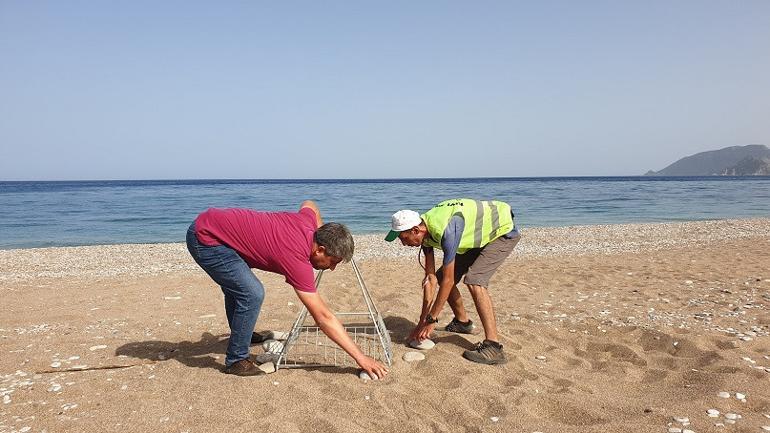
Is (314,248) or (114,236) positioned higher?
(314,248)

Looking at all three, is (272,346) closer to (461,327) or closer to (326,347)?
(326,347)

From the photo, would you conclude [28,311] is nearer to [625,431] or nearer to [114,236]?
[625,431]

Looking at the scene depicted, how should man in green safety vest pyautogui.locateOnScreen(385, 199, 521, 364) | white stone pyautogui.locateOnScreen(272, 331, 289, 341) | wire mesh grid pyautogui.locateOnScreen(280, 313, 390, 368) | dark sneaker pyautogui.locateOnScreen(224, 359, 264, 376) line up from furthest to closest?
white stone pyautogui.locateOnScreen(272, 331, 289, 341) < wire mesh grid pyautogui.locateOnScreen(280, 313, 390, 368) < man in green safety vest pyautogui.locateOnScreen(385, 199, 521, 364) < dark sneaker pyautogui.locateOnScreen(224, 359, 264, 376)

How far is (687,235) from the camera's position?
50.4 ft

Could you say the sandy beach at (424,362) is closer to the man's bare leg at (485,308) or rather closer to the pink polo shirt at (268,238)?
the man's bare leg at (485,308)

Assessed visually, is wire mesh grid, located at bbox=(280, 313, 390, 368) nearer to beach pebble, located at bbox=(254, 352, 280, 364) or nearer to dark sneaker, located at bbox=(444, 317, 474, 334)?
beach pebble, located at bbox=(254, 352, 280, 364)

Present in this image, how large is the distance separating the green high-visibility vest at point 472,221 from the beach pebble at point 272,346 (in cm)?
173

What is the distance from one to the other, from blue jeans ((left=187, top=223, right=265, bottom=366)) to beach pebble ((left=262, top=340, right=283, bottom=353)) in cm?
55

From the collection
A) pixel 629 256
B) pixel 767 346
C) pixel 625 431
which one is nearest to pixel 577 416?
pixel 625 431

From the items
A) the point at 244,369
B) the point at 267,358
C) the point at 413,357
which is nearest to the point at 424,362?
the point at 413,357

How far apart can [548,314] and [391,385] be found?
116 inches

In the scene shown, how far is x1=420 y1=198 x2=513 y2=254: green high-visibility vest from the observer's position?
4320 mm

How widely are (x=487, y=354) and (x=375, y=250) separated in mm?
9186

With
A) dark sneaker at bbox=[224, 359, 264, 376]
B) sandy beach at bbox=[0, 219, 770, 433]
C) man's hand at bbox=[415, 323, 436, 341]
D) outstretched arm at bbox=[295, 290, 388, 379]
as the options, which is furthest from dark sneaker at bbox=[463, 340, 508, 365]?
dark sneaker at bbox=[224, 359, 264, 376]
